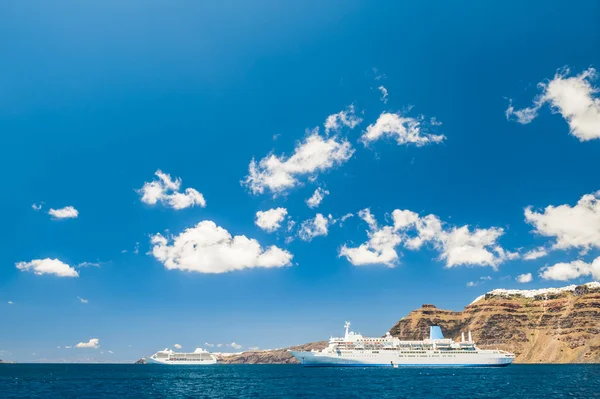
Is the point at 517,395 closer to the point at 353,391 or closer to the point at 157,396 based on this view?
the point at 353,391

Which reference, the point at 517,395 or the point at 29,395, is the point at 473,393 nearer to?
the point at 517,395

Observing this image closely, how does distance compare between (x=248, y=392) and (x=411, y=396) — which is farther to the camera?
(x=248, y=392)

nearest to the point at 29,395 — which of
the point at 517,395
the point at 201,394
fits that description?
the point at 201,394

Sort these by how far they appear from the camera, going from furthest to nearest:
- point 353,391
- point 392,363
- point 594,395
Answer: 1. point 392,363
2. point 353,391
3. point 594,395

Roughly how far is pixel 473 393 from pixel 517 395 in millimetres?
7453

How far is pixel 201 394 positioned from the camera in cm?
8706

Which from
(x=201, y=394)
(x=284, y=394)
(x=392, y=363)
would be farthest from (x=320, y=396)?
(x=392, y=363)

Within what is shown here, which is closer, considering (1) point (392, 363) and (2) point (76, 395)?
(2) point (76, 395)

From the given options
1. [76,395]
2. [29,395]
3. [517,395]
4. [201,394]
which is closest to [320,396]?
[201,394]

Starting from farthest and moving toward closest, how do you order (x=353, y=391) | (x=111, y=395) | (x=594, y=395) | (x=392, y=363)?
(x=392, y=363) < (x=353, y=391) < (x=111, y=395) < (x=594, y=395)

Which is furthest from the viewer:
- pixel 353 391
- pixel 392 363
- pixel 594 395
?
pixel 392 363

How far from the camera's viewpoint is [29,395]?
84188 millimetres

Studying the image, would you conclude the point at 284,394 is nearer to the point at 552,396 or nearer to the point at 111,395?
the point at 111,395

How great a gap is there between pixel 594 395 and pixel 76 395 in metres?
90.9
